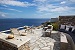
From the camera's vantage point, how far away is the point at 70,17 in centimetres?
796

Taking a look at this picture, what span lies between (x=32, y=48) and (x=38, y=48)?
0.30m

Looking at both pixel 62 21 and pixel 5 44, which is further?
pixel 62 21

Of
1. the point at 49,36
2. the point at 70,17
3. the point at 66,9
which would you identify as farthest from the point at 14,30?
the point at 66,9

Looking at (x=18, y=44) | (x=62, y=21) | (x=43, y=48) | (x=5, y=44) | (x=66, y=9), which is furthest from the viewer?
(x=66, y=9)

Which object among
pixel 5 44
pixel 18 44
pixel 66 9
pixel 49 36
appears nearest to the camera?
pixel 18 44

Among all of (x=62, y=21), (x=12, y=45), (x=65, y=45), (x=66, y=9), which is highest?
(x=66, y=9)

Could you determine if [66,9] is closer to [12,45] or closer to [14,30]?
[14,30]

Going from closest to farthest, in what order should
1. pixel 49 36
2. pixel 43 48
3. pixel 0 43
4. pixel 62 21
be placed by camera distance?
pixel 0 43 → pixel 43 48 → pixel 49 36 → pixel 62 21

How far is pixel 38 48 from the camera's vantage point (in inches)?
170

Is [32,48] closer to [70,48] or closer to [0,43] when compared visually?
[0,43]

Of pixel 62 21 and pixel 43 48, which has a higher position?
pixel 62 21

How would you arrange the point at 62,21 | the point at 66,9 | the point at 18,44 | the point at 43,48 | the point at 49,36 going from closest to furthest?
the point at 18,44
the point at 43,48
the point at 49,36
the point at 62,21
the point at 66,9

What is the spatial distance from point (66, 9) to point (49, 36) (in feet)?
23.4

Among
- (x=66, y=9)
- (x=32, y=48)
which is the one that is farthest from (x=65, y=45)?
(x=66, y=9)
